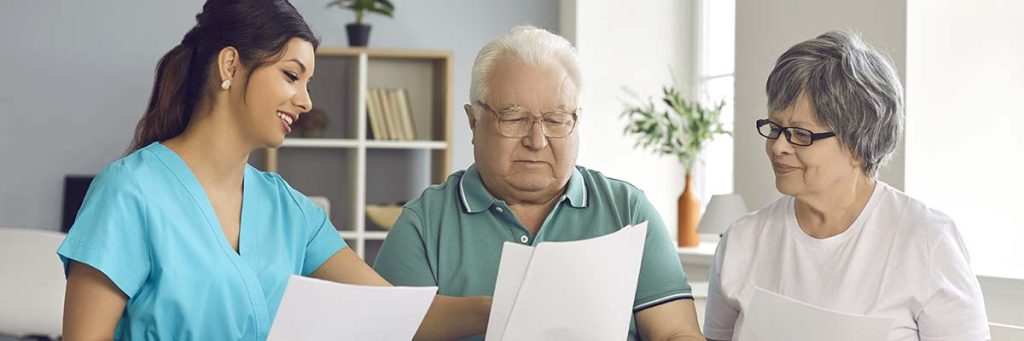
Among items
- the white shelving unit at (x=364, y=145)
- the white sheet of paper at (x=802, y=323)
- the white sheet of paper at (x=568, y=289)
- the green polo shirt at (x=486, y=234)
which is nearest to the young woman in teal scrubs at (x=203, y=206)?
the green polo shirt at (x=486, y=234)

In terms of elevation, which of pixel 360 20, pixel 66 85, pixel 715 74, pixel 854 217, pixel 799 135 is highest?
pixel 360 20

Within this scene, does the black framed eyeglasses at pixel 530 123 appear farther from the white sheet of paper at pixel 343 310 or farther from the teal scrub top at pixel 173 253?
the white sheet of paper at pixel 343 310

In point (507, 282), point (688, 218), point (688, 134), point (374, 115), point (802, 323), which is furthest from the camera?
point (374, 115)

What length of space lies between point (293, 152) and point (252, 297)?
3.60m

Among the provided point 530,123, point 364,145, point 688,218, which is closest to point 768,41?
point 688,218

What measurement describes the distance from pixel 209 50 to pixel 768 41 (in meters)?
2.22

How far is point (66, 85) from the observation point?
4887mm

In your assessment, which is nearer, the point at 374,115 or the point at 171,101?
the point at 171,101

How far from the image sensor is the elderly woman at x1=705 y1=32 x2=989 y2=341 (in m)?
1.66

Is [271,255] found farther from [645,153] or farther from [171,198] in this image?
[645,153]

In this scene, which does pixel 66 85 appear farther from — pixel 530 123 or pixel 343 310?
pixel 343 310

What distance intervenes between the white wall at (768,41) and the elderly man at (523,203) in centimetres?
141

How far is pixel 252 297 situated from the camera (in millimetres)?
1520

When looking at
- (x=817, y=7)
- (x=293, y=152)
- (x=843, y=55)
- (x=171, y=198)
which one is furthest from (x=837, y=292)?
(x=293, y=152)
